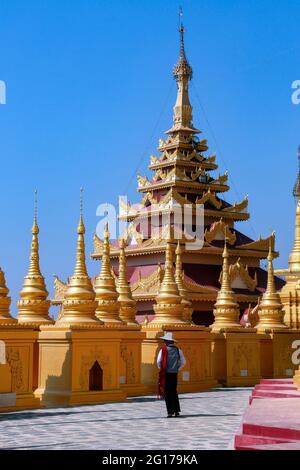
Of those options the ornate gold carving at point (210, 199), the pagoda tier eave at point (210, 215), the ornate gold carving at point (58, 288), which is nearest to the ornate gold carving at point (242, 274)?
the pagoda tier eave at point (210, 215)

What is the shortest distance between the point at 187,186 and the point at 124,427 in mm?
27806

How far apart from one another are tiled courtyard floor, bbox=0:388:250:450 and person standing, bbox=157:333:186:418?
27 centimetres

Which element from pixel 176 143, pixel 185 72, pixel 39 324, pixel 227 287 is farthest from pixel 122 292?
pixel 185 72

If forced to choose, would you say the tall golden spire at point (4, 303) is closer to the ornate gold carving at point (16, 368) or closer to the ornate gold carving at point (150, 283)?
the ornate gold carving at point (16, 368)

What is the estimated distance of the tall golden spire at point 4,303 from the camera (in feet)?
54.7

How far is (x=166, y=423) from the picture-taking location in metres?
13.5

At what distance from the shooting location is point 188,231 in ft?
126

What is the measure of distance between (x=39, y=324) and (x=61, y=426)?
6.14 m

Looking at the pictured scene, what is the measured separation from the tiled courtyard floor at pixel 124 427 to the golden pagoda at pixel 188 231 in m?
18.5

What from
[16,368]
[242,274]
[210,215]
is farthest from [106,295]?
[210,215]

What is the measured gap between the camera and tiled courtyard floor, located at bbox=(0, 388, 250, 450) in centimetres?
1088

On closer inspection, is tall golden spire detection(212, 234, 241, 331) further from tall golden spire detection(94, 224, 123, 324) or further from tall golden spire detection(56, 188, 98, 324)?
tall golden spire detection(56, 188, 98, 324)

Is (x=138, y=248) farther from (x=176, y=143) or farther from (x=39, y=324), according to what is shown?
(x=39, y=324)

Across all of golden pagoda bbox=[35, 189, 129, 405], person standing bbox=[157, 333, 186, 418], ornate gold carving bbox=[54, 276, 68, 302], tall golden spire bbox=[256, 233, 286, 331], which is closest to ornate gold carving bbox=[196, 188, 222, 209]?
ornate gold carving bbox=[54, 276, 68, 302]
